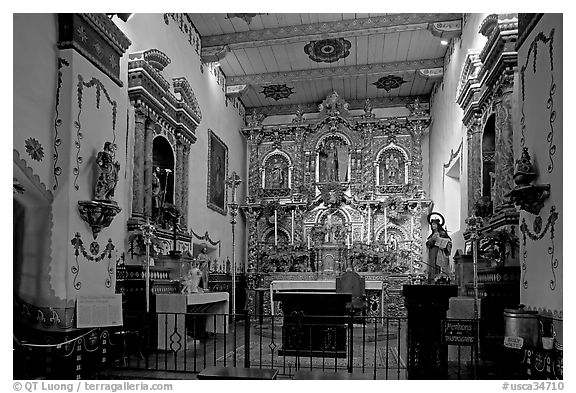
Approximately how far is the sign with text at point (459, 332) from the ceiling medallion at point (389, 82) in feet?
28.8

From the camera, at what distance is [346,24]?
11.3 meters

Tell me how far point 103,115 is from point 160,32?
3.59 m

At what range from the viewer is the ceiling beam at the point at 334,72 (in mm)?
13141

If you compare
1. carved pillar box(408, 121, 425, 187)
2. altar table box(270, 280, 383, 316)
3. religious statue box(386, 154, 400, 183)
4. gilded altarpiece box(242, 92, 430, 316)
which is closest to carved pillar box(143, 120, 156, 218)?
altar table box(270, 280, 383, 316)

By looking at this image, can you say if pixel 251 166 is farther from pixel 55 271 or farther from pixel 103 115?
pixel 55 271

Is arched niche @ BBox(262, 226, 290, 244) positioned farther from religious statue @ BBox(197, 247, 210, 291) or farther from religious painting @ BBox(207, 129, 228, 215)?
religious statue @ BBox(197, 247, 210, 291)

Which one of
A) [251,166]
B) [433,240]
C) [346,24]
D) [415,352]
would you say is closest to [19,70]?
[415,352]

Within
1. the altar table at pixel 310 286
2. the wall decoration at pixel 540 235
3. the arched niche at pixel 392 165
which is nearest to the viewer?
the wall decoration at pixel 540 235

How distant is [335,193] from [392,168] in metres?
1.69

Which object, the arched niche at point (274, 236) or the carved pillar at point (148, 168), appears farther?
the arched niche at point (274, 236)

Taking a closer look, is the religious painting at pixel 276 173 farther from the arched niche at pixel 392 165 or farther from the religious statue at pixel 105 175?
the religious statue at pixel 105 175

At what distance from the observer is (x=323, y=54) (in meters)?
12.9

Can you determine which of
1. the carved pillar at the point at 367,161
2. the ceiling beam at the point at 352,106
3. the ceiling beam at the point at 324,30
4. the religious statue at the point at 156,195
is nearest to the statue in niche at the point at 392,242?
the carved pillar at the point at 367,161

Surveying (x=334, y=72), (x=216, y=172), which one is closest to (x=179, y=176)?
(x=216, y=172)
